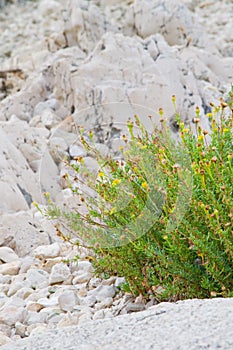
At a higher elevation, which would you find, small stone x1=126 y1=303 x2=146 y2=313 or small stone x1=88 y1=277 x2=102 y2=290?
small stone x1=126 y1=303 x2=146 y2=313

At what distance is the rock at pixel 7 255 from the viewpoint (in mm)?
3586

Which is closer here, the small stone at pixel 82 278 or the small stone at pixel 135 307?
the small stone at pixel 135 307

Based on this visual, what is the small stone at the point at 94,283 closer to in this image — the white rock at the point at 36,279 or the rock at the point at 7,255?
the white rock at the point at 36,279

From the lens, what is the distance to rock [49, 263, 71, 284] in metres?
3.21

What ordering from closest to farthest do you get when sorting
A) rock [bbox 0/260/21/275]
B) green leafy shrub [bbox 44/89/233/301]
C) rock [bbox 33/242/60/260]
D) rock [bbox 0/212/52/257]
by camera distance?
green leafy shrub [bbox 44/89/233/301] < rock [bbox 0/260/21/275] < rock [bbox 33/242/60/260] < rock [bbox 0/212/52/257]

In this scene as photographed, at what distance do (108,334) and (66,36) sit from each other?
5317mm

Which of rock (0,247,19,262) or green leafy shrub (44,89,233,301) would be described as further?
rock (0,247,19,262)

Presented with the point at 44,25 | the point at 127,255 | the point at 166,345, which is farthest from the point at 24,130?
the point at 44,25

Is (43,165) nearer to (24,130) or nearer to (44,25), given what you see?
(24,130)

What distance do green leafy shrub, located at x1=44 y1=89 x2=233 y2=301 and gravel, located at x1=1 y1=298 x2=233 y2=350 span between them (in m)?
0.41

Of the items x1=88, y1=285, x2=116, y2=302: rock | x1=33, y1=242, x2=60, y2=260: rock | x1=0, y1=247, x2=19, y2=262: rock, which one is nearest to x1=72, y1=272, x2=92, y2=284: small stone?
x1=88, y1=285, x2=116, y2=302: rock

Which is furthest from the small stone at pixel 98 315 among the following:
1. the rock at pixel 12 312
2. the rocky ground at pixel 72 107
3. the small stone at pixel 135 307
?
the rock at pixel 12 312

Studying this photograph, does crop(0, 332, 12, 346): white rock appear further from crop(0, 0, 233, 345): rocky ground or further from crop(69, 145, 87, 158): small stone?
crop(69, 145, 87, 158): small stone

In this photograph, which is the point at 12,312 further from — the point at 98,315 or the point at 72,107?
the point at 72,107
